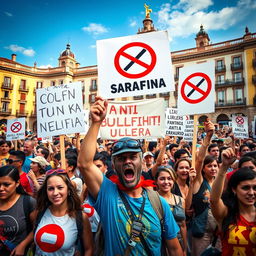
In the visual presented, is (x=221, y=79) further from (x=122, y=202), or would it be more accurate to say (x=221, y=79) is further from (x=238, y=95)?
(x=122, y=202)

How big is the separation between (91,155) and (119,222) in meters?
0.55

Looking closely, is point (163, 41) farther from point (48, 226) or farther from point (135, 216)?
point (48, 226)

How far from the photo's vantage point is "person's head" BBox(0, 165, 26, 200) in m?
2.12

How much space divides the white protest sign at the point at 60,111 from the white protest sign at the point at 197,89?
1.82 m

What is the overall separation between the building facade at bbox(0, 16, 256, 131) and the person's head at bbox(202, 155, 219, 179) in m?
26.3

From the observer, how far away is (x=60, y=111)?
335 cm

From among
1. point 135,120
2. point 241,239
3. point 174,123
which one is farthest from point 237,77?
point 241,239

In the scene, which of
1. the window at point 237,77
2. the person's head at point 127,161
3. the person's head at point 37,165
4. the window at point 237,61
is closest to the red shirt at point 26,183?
the person's head at point 37,165

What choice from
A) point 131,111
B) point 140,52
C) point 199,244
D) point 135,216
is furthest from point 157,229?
point 140,52

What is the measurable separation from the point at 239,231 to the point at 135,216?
1.02 metres

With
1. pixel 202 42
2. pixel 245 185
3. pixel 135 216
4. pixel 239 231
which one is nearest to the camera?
pixel 135 216

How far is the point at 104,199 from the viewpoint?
153 cm

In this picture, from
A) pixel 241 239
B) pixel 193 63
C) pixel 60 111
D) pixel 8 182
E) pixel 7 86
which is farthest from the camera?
pixel 7 86

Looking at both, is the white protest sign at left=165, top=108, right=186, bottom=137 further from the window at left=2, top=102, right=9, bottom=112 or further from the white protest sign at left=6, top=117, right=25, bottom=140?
the window at left=2, top=102, right=9, bottom=112
